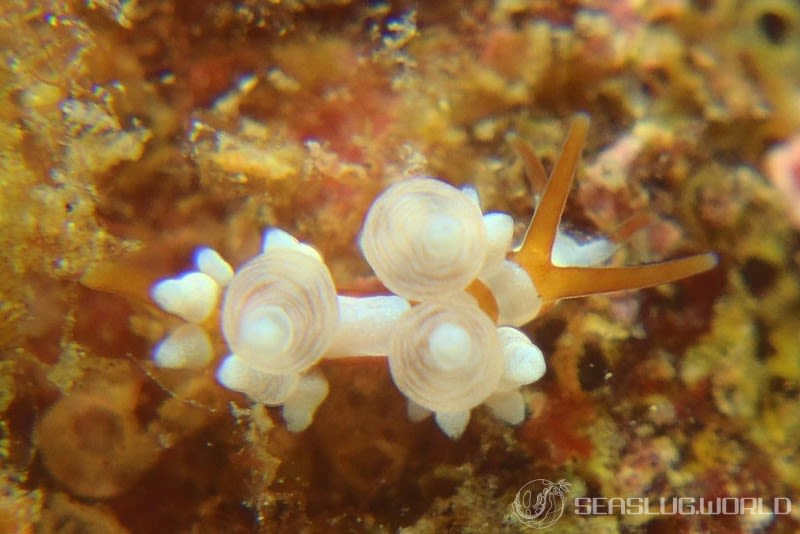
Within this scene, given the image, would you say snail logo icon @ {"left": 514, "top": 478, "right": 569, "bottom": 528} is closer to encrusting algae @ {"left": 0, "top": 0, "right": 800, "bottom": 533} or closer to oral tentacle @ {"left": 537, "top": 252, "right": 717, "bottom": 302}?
encrusting algae @ {"left": 0, "top": 0, "right": 800, "bottom": 533}

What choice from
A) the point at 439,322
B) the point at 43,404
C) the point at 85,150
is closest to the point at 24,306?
the point at 43,404

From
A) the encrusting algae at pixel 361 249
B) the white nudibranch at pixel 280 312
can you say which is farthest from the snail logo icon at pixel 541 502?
the white nudibranch at pixel 280 312

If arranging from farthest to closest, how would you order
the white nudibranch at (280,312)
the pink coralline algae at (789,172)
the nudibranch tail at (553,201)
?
the pink coralline algae at (789,172) < the nudibranch tail at (553,201) < the white nudibranch at (280,312)

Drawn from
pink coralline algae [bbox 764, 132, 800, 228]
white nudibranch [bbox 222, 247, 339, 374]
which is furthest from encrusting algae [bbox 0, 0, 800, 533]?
white nudibranch [bbox 222, 247, 339, 374]

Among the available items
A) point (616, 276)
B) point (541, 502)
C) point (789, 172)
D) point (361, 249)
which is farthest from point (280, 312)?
point (789, 172)

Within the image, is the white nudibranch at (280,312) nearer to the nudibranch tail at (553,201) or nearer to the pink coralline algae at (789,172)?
the nudibranch tail at (553,201)

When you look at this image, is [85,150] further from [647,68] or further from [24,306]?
[647,68]
